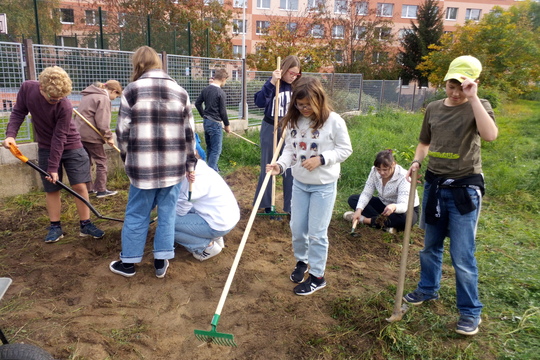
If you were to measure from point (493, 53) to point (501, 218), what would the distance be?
17039mm

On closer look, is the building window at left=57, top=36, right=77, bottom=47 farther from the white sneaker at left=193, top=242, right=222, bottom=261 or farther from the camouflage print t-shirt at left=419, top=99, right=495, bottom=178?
the camouflage print t-shirt at left=419, top=99, right=495, bottom=178

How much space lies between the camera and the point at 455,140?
2514 millimetres

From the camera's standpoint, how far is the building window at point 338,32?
26.2m

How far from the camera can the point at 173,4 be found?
19.5 m

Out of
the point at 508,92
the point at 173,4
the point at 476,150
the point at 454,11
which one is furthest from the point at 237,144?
the point at 454,11

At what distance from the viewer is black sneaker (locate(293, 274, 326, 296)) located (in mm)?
3168

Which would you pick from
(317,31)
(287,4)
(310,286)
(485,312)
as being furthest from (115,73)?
(287,4)

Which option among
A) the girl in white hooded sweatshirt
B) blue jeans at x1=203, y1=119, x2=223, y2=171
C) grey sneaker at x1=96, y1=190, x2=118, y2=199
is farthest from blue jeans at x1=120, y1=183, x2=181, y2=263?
blue jeans at x1=203, y1=119, x2=223, y2=171

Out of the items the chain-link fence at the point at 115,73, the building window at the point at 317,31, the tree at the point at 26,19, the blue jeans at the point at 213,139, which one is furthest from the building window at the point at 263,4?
the blue jeans at the point at 213,139

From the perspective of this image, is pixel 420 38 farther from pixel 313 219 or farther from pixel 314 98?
pixel 313 219

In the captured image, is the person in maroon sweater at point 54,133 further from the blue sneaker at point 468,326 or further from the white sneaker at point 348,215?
the blue sneaker at point 468,326

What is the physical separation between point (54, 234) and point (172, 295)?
1.64 meters

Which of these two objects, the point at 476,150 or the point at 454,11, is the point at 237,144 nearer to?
the point at 476,150

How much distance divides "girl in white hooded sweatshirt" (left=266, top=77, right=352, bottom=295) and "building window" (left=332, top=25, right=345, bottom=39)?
24522 mm
